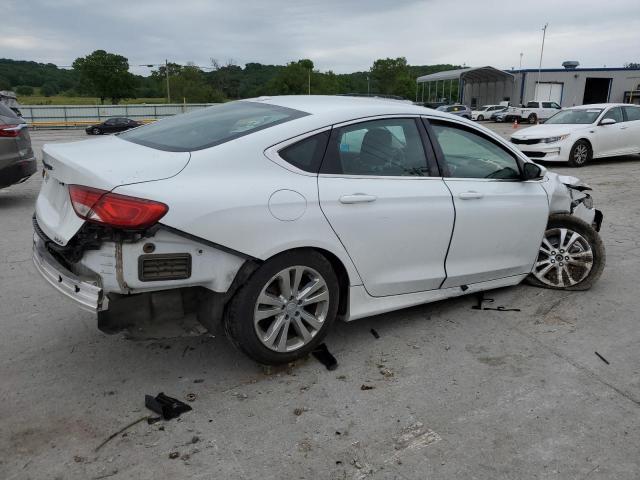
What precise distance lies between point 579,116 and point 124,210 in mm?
14014

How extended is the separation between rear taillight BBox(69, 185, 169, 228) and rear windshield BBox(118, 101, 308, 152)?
1.77 ft

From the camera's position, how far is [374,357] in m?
3.63

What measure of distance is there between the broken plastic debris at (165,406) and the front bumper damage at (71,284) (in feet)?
1.94

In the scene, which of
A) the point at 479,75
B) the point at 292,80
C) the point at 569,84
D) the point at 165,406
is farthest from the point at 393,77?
the point at 165,406

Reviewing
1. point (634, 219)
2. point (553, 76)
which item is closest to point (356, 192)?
point (634, 219)

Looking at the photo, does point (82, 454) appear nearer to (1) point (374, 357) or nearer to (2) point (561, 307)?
(1) point (374, 357)

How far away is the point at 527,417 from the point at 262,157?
6.68 ft

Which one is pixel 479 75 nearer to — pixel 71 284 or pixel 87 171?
pixel 87 171

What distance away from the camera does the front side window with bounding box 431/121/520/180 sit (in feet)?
13.1

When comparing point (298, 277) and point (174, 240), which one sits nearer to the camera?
point (174, 240)

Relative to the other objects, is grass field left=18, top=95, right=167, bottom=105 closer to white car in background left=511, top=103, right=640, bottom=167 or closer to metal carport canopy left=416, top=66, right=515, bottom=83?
metal carport canopy left=416, top=66, right=515, bottom=83

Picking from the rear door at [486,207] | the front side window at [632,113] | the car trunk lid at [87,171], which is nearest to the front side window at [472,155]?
the rear door at [486,207]

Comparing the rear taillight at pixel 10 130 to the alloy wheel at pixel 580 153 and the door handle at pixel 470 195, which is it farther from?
the alloy wheel at pixel 580 153

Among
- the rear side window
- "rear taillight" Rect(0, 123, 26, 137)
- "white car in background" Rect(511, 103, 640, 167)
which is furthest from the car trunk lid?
"white car in background" Rect(511, 103, 640, 167)
